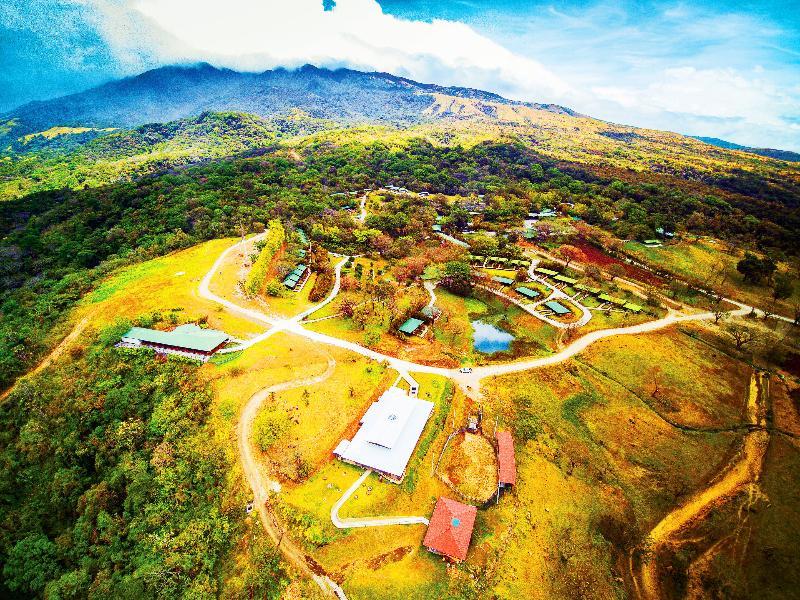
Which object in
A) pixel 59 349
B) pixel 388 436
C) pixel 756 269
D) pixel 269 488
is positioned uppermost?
pixel 756 269

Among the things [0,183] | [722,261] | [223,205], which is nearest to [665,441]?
[722,261]

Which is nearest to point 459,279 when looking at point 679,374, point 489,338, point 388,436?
point 489,338

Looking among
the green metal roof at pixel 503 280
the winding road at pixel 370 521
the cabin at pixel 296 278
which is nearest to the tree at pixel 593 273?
the green metal roof at pixel 503 280

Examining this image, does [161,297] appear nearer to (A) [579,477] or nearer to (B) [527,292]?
(B) [527,292]

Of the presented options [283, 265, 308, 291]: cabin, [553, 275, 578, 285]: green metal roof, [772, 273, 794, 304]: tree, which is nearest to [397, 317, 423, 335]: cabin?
[283, 265, 308, 291]: cabin

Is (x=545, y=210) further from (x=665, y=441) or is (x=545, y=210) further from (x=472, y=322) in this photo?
(x=665, y=441)

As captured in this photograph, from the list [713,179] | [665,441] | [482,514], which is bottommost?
[482,514]

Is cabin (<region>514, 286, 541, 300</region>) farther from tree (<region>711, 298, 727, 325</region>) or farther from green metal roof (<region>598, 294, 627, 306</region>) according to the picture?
tree (<region>711, 298, 727, 325</region>)
